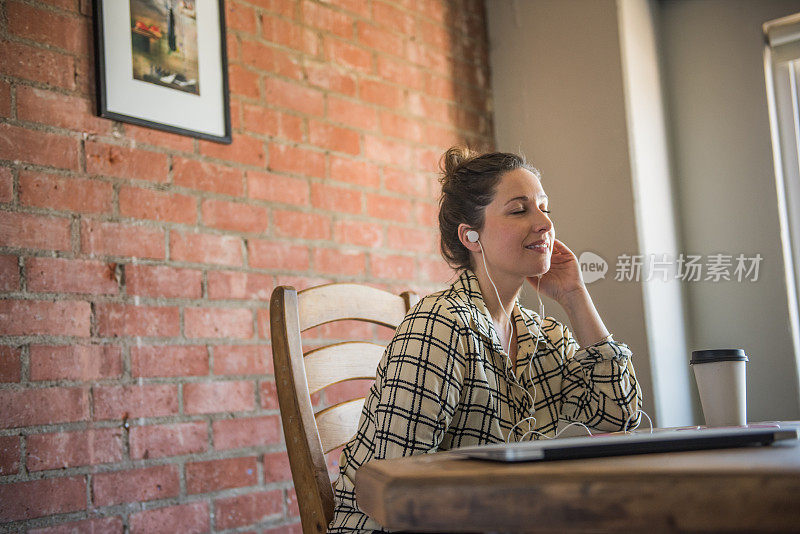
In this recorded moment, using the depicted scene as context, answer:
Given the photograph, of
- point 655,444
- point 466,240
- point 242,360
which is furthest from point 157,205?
point 655,444

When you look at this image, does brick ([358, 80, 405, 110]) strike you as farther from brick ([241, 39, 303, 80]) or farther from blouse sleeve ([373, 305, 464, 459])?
blouse sleeve ([373, 305, 464, 459])

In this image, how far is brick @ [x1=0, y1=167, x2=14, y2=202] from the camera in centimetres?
157

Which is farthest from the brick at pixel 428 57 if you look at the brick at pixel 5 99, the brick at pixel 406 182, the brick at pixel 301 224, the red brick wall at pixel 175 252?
the brick at pixel 5 99

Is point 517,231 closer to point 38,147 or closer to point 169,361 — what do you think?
point 169,361

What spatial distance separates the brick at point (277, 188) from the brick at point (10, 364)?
0.75 m

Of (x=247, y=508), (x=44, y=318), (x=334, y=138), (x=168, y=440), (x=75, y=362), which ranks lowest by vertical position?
(x=247, y=508)

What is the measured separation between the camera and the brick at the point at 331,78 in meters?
2.30

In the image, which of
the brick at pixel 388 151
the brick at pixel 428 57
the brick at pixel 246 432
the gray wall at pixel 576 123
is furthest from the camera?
the brick at pixel 428 57

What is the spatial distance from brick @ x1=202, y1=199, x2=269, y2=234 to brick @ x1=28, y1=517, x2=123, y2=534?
0.76 m

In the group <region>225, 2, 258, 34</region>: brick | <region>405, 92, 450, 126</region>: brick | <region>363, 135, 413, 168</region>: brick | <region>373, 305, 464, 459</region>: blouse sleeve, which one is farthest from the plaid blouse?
<region>405, 92, 450, 126</region>: brick

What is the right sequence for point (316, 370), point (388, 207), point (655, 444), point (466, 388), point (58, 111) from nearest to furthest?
point (655, 444), point (466, 388), point (316, 370), point (58, 111), point (388, 207)

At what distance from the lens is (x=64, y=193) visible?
1.67 meters

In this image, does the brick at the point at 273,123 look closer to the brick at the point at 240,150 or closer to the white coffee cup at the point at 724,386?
the brick at the point at 240,150

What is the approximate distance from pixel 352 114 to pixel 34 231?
1113mm
